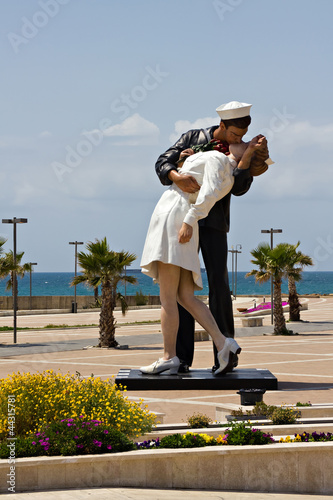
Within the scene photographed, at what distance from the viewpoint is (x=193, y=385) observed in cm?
968

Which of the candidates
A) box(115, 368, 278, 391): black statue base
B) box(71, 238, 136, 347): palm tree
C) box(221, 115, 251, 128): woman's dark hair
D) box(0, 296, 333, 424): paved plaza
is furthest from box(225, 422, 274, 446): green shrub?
box(71, 238, 136, 347): palm tree

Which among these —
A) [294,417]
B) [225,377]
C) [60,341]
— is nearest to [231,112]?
[225,377]

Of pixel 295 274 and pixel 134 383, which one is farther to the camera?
pixel 295 274

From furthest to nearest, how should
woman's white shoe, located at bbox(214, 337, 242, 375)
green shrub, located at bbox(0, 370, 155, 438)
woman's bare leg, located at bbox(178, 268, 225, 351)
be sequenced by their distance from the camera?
woman's white shoe, located at bbox(214, 337, 242, 375), woman's bare leg, located at bbox(178, 268, 225, 351), green shrub, located at bbox(0, 370, 155, 438)

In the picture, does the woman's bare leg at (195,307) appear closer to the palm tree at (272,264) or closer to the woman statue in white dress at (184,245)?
the woman statue in white dress at (184,245)

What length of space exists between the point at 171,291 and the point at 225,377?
1.27 meters

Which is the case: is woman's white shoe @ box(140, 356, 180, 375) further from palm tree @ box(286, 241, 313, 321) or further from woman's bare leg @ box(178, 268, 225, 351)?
palm tree @ box(286, 241, 313, 321)

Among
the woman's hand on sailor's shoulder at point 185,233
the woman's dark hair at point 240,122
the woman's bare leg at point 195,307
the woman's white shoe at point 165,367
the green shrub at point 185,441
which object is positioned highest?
the woman's dark hair at point 240,122

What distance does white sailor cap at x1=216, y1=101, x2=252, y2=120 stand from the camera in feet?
32.8

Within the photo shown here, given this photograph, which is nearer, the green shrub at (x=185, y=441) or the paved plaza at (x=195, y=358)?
the green shrub at (x=185, y=441)

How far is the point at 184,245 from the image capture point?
31.6 ft

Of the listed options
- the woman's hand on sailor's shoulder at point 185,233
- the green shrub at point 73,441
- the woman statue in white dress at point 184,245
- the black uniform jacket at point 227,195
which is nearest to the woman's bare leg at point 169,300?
the woman statue in white dress at point 184,245

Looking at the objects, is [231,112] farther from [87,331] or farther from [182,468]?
[87,331]

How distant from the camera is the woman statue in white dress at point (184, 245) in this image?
9.59 meters
